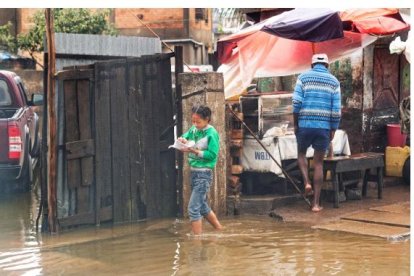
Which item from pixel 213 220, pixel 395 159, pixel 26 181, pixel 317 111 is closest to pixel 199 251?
pixel 213 220

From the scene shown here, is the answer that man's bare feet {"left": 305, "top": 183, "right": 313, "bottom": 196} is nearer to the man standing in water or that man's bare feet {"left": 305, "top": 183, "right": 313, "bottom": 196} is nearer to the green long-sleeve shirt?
the man standing in water

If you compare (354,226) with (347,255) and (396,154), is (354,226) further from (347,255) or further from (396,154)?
(396,154)

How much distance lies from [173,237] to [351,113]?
463 centimetres

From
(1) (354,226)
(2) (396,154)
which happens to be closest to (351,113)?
(2) (396,154)

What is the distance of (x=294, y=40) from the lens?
10.6m

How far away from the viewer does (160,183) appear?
8.88 meters

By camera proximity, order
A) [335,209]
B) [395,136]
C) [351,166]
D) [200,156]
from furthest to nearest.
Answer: [395,136] → [351,166] → [335,209] → [200,156]

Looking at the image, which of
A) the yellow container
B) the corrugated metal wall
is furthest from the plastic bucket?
the corrugated metal wall

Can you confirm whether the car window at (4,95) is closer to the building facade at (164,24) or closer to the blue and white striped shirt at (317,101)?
the blue and white striped shirt at (317,101)

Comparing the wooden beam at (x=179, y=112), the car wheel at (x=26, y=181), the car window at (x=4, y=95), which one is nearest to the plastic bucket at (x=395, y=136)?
the wooden beam at (x=179, y=112)

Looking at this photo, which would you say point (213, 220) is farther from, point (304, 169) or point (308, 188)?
point (304, 169)

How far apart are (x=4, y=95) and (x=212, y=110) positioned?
4.35 meters

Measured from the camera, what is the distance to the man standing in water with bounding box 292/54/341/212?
8773mm

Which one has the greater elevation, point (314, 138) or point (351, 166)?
point (314, 138)
